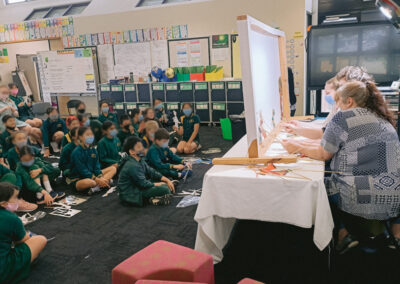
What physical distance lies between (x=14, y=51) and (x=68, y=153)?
24.3 feet

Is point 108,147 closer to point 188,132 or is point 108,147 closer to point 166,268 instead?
point 188,132

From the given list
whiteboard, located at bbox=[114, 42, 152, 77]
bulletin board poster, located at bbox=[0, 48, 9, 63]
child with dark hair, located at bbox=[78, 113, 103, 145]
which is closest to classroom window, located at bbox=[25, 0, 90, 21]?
bulletin board poster, located at bbox=[0, 48, 9, 63]

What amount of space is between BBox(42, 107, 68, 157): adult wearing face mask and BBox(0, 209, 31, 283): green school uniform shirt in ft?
11.5

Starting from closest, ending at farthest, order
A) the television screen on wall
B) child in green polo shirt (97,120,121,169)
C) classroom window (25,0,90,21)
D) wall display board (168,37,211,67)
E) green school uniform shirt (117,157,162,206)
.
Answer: green school uniform shirt (117,157,162,206)
child in green polo shirt (97,120,121,169)
the television screen on wall
wall display board (168,37,211,67)
classroom window (25,0,90,21)

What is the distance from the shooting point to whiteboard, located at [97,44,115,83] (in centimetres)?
824

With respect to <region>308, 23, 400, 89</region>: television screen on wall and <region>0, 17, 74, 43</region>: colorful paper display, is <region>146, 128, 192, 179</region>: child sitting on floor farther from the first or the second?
<region>0, 17, 74, 43</region>: colorful paper display

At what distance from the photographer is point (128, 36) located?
7961mm

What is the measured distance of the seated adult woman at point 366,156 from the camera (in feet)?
6.20

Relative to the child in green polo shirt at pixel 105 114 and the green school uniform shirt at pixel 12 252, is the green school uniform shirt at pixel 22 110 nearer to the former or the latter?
the child in green polo shirt at pixel 105 114

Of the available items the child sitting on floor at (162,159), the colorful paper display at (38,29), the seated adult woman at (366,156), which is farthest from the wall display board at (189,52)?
the seated adult woman at (366,156)

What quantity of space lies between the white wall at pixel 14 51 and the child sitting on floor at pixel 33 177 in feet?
22.8

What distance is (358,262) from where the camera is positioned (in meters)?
2.17

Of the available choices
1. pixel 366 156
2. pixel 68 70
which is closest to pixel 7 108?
pixel 68 70

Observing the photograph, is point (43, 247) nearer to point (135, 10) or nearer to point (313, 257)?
point (313, 257)
